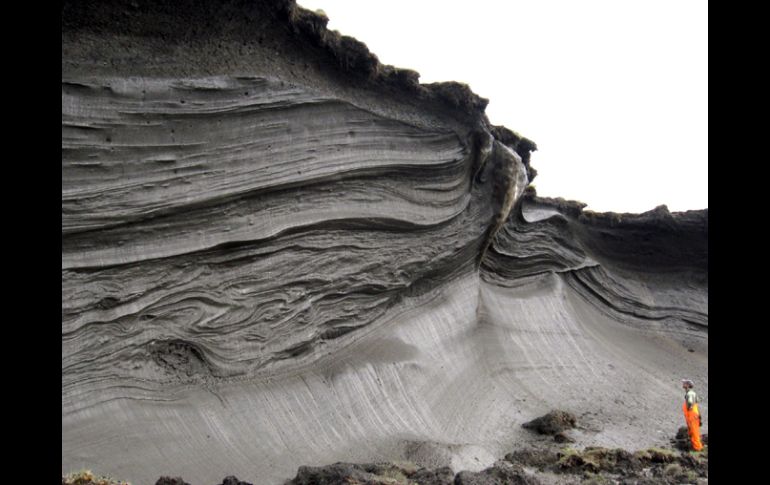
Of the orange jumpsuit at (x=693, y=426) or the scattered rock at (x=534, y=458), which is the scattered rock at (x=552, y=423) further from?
the orange jumpsuit at (x=693, y=426)

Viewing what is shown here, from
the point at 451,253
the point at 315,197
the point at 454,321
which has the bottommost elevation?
the point at 454,321

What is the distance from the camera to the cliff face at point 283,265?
7.61 metres

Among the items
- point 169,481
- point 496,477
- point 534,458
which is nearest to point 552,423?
point 534,458

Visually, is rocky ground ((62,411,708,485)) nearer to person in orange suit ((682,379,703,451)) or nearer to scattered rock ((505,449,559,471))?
scattered rock ((505,449,559,471))

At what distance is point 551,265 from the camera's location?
14.2 m

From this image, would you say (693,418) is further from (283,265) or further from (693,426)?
(283,265)

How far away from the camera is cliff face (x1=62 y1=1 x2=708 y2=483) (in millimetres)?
7613

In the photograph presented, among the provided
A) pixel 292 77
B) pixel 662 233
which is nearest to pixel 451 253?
pixel 292 77

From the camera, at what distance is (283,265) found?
9125 millimetres

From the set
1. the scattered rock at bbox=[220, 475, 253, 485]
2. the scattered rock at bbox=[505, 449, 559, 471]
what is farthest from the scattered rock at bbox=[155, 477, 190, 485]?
the scattered rock at bbox=[505, 449, 559, 471]

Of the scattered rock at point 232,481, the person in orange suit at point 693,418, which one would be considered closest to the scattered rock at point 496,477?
the scattered rock at point 232,481
